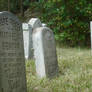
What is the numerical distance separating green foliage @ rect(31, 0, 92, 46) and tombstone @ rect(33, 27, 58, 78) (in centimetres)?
617

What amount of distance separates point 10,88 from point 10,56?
52cm

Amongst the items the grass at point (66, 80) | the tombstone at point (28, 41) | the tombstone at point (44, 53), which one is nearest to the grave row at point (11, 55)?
the grass at point (66, 80)

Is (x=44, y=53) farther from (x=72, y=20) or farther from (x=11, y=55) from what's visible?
(x=72, y=20)

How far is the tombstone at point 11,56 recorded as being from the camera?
3883 mm

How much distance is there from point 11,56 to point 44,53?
68.4 inches

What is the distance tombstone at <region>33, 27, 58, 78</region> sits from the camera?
5.66 metres

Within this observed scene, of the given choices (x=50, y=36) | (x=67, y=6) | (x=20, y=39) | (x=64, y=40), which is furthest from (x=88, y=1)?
(x=20, y=39)

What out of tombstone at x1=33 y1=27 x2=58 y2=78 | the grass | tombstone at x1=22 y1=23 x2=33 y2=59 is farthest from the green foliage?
tombstone at x1=33 y1=27 x2=58 y2=78

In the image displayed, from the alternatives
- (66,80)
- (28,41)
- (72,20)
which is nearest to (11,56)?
(66,80)

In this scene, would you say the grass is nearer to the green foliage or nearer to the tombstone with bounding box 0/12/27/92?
the tombstone with bounding box 0/12/27/92

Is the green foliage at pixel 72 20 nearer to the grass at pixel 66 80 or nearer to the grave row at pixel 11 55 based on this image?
the grass at pixel 66 80

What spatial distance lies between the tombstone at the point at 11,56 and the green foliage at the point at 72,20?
26.1 ft

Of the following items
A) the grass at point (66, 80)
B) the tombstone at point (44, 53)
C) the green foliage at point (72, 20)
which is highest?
the green foliage at point (72, 20)

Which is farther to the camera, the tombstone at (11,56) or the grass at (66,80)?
the grass at (66,80)
